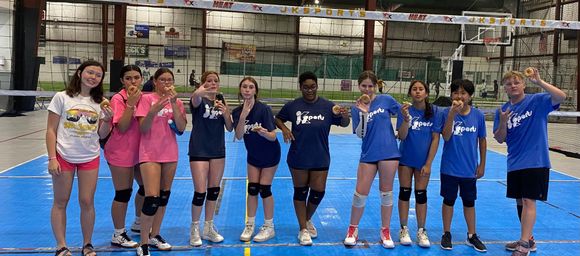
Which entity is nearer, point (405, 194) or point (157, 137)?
point (157, 137)

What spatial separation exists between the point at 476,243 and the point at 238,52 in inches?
810

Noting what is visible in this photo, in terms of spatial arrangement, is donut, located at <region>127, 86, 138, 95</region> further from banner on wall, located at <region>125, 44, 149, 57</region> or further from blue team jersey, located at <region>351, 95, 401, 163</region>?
banner on wall, located at <region>125, 44, 149, 57</region>

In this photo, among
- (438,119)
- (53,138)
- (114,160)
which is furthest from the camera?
(438,119)

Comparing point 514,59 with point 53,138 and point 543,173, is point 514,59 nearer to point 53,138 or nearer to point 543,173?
point 543,173

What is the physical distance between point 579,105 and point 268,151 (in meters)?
17.3

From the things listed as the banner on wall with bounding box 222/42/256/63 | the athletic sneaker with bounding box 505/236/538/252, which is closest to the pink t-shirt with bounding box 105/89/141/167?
the athletic sneaker with bounding box 505/236/538/252

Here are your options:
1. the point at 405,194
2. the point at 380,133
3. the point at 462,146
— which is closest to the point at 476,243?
the point at 405,194

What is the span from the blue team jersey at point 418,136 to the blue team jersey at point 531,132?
2.01ft

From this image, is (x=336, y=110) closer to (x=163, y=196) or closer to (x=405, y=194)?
(x=405, y=194)

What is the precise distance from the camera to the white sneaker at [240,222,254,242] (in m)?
3.65

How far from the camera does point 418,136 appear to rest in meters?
3.55

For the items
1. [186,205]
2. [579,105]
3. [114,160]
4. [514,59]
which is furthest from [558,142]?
[514,59]

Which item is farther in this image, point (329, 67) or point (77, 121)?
point (329, 67)

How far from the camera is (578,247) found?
3.69m
